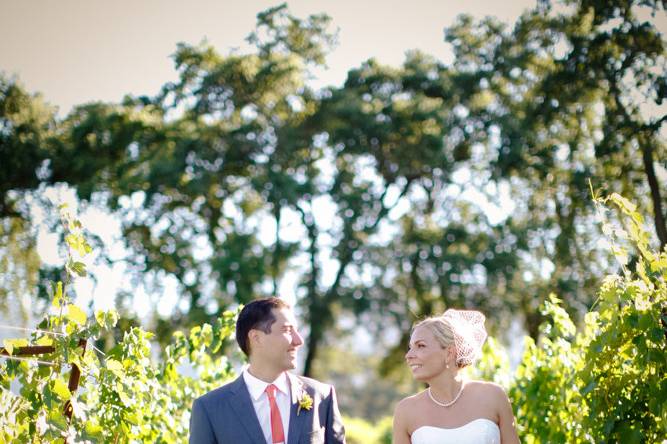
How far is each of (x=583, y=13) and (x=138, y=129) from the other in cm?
1053

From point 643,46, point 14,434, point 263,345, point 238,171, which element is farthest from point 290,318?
point 238,171

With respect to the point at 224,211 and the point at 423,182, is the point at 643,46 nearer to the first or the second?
the point at 423,182

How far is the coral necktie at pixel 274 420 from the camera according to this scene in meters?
3.32

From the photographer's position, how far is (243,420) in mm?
3303

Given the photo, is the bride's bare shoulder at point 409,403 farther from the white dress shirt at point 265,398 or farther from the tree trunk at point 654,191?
the tree trunk at point 654,191

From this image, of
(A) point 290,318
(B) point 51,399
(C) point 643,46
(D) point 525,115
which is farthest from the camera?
(D) point 525,115

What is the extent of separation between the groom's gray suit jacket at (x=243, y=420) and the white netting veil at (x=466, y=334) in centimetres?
73

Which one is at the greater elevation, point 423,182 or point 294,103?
point 294,103

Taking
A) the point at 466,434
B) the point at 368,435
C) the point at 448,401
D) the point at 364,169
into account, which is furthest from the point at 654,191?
the point at 466,434

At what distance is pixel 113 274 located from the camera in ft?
60.4

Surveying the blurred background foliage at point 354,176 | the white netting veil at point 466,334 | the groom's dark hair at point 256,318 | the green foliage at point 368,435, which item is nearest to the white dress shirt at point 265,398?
the groom's dark hair at point 256,318

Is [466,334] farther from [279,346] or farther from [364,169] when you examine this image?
[364,169]

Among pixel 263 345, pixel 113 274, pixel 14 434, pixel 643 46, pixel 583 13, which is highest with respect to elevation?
pixel 583 13

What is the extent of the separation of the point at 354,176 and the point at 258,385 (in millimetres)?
15562
